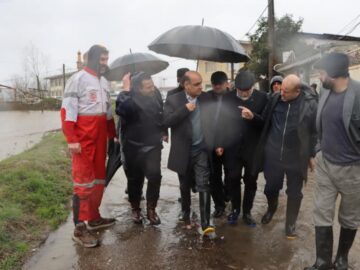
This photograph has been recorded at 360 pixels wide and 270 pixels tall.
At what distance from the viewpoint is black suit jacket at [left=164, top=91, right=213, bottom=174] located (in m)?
4.36

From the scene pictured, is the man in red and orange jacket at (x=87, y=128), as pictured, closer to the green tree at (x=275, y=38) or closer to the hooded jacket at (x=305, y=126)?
the hooded jacket at (x=305, y=126)

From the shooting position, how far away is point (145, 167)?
4.70 m

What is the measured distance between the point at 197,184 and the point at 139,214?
1006mm

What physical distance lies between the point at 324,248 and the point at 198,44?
252 cm

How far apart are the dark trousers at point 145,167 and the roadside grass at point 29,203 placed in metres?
1.13

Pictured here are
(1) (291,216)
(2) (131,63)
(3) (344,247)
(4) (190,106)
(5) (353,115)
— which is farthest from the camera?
(2) (131,63)

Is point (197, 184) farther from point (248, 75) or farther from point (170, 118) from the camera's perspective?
point (248, 75)

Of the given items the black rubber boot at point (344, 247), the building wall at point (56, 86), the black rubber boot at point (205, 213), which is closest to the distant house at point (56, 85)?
the building wall at point (56, 86)

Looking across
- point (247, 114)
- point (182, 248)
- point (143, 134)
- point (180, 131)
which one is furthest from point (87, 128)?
point (247, 114)

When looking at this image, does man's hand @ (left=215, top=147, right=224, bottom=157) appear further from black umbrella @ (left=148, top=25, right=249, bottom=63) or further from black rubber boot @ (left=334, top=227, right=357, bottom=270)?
black rubber boot @ (left=334, top=227, right=357, bottom=270)

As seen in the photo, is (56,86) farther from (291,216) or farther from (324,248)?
(324,248)

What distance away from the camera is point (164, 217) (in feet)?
16.8

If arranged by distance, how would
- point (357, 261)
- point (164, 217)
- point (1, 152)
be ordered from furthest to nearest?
point (1, 152) < point (164, 217) < point (357, 261)

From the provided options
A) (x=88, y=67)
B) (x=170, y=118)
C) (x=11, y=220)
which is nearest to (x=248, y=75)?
(x=170, y=118)
